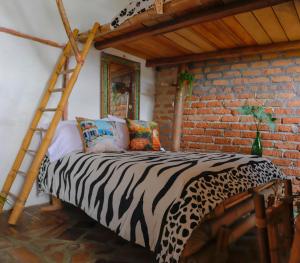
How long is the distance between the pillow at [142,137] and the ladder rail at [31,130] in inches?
34.7

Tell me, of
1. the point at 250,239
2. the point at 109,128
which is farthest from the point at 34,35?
the point at 250,239

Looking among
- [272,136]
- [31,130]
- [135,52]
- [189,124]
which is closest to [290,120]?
[272,136]

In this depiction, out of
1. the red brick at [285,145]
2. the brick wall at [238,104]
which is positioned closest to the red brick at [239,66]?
the brick wall at [238,104]

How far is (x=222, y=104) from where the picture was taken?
342 centimetres

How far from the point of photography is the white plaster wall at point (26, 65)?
2.30 m

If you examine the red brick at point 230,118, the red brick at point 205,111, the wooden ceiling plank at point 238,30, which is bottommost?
the red brick at point 230,118

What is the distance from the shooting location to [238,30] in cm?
253

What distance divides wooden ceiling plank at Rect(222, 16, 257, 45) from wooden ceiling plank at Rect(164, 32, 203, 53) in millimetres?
549

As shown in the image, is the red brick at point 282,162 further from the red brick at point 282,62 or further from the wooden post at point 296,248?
the wooden post at point 296,248

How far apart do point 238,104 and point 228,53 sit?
666 millimetres

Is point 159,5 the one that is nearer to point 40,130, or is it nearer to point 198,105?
point 40,130

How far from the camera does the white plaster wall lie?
7.54ft

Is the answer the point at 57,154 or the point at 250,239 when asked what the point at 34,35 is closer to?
the point at 57,154

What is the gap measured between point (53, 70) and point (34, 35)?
0.36 meters
